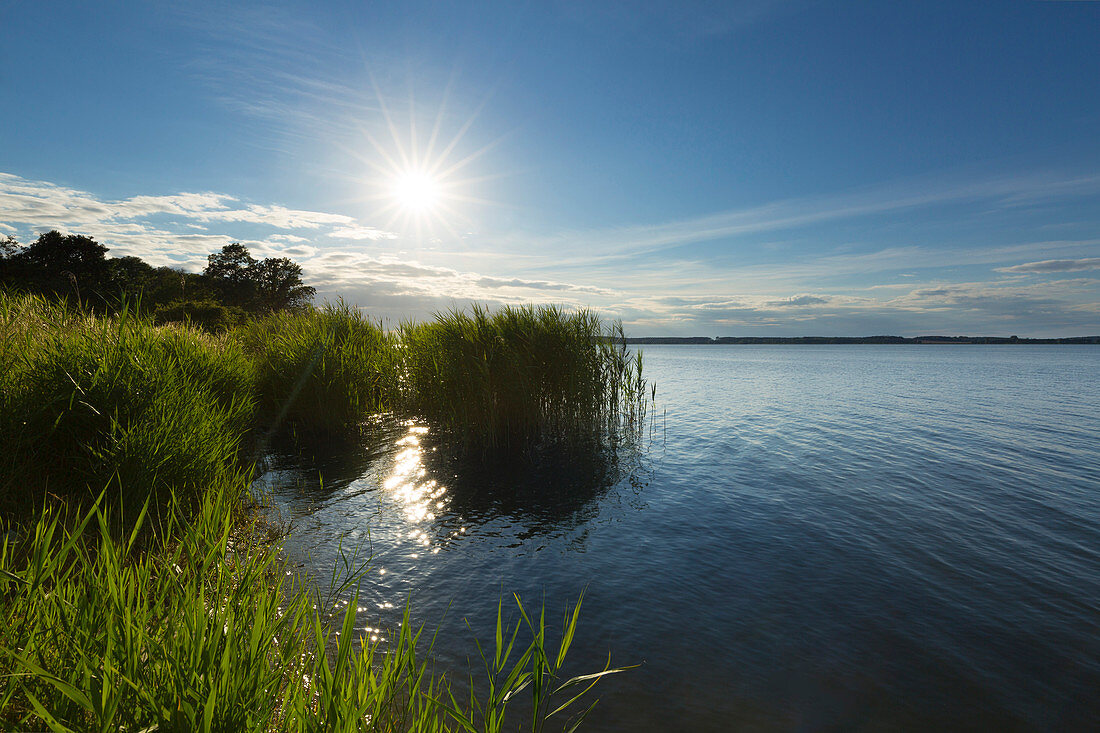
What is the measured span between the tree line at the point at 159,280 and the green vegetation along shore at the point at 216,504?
1115 centimetres

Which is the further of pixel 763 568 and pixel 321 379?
pixel 321 379

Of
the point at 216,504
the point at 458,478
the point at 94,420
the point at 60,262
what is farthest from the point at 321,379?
the point at 60,262

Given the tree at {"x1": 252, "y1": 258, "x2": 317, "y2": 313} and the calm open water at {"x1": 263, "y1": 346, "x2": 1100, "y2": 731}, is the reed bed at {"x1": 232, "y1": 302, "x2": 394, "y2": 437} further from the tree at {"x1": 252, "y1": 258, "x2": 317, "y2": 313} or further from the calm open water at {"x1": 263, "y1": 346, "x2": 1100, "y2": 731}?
the tree at {"x1": 252, "y1": 258, "x2": 317, "y2": 313}

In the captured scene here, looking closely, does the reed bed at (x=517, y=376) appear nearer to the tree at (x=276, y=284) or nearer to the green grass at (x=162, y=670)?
the green grass at (x=162, y=670)

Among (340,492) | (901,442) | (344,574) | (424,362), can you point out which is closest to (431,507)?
(340,492)

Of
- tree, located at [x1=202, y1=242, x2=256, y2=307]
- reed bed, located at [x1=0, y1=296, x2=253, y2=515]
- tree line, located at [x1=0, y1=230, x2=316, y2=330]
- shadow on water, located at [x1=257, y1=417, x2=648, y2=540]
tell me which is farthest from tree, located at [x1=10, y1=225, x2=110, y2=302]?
reed bed, located at [x1=0, y1=296, x2=253, y2=515]

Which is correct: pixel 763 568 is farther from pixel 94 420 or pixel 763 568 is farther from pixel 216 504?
pixel 94 420

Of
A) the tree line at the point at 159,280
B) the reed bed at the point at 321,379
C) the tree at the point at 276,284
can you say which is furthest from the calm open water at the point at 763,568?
the tree at the point at 276,284

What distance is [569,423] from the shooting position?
17016mm

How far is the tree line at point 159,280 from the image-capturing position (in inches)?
1462

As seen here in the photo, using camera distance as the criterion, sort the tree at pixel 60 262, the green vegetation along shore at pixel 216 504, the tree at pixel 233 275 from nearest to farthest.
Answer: the green vegetation along shore at pixel 216 504 → the tree at pixel 60 262 → the tree at pixel 233 275

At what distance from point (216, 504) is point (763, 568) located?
8.57 m

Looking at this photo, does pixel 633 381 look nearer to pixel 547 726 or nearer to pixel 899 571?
pixel 899 571

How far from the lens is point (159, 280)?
57625mm
